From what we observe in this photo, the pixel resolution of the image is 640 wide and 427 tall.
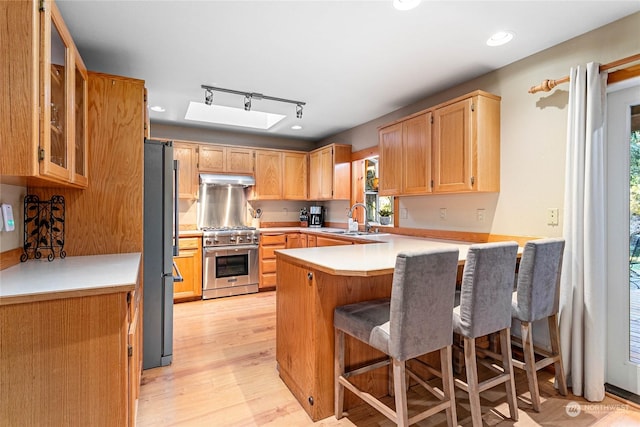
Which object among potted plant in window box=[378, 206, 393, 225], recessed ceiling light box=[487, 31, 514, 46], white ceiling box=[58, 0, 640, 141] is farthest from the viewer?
potted plant in window box=[378, 206, 393, 225]

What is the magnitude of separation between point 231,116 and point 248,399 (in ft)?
12.2

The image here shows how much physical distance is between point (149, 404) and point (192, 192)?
118 inches

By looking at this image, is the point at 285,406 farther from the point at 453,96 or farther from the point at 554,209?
the point at 453,96

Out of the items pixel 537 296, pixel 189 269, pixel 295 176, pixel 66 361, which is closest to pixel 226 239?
pixel 189 269

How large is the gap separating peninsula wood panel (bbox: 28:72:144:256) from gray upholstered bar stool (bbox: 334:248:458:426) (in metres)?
1.70

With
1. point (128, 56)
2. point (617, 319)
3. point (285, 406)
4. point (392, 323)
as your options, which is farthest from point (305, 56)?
point (617, 319)

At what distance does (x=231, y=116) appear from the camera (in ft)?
15.2

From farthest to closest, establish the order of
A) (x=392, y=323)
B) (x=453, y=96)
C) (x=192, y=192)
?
1. (x=192, y=192)
2. (x=453, y=96)
3. (x=392, y=323)

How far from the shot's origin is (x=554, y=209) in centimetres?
236

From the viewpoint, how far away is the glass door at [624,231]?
2078 millimetres

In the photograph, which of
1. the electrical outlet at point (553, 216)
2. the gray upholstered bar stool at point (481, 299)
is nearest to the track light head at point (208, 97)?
the gray upholstered bar stool at point (481, 299)

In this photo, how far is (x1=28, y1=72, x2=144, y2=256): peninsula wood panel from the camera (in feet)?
7.02

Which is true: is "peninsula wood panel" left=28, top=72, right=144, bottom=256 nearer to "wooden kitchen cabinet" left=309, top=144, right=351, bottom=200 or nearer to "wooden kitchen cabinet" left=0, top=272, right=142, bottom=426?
"wooden kitchen cabinet" left=0, top=272, right=142, bottom=426

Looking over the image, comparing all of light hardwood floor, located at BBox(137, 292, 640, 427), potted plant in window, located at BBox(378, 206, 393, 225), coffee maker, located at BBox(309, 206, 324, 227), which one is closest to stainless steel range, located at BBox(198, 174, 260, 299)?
coffee maker, located at BBox(309, 206, 324, 227)
